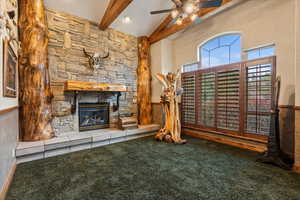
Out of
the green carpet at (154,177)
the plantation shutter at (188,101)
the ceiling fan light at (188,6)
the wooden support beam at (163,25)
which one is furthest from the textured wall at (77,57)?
the ceiling fan light at (188,6)

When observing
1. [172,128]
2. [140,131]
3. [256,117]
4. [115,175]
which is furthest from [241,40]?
[115,175]

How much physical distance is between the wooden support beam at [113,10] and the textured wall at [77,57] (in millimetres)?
418

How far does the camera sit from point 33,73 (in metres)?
2.89

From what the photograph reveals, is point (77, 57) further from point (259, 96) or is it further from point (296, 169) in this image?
point (296, 169)

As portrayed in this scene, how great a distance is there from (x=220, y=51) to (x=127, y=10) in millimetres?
2649

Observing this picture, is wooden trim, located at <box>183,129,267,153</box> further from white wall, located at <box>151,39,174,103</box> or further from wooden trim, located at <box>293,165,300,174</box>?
white wall, located at <box>151,39,174,103</box>

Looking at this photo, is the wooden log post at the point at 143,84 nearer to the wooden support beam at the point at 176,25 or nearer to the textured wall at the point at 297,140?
the wooden support beam at the point at 176,25

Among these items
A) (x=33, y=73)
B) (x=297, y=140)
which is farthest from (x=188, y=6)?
(x=33, y=73)

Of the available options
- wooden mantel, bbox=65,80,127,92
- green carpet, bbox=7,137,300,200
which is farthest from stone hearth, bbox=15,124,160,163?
wooden mantel, bbox=65,80,127,92

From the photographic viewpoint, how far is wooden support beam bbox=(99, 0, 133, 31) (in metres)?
3.06

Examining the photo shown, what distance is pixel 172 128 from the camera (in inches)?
141

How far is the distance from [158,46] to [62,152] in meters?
3.93

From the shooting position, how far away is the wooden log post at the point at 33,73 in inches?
111

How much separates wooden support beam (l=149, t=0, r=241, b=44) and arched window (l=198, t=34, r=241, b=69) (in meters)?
0.62
